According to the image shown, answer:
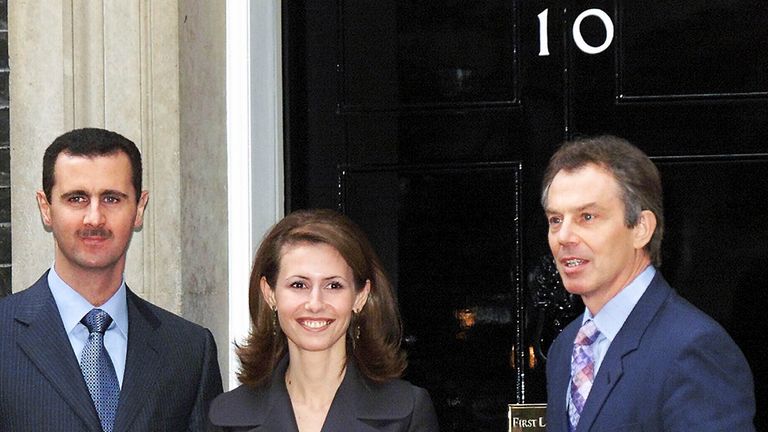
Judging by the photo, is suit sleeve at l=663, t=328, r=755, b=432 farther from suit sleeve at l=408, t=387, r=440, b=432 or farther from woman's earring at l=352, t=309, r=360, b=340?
woman's earring at l=352, t=309, r=360, b=340

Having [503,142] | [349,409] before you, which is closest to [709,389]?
[349,409]

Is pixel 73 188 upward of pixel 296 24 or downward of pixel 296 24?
downward

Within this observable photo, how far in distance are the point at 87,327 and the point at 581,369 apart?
4.49 feet

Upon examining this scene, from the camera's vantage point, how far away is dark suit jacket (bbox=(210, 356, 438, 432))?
3.93 meters

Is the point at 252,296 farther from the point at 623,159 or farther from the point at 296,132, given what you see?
A: the point at 296,132

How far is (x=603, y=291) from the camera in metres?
3.71

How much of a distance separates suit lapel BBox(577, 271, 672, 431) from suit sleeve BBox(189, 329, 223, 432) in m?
1.12

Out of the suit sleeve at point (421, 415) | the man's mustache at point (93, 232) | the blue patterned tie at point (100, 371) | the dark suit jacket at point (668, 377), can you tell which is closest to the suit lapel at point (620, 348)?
the dark suit jacket at point (668, 377)

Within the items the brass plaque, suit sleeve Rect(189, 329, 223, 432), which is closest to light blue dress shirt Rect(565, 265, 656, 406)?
the brass plaque

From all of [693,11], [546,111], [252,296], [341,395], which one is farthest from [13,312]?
[693,11]

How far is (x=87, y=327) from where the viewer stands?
12.9ft

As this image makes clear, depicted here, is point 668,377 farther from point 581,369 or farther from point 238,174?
point 238,174

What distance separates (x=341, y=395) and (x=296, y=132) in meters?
1.78

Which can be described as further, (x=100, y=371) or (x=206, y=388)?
(x=206, y=388)
